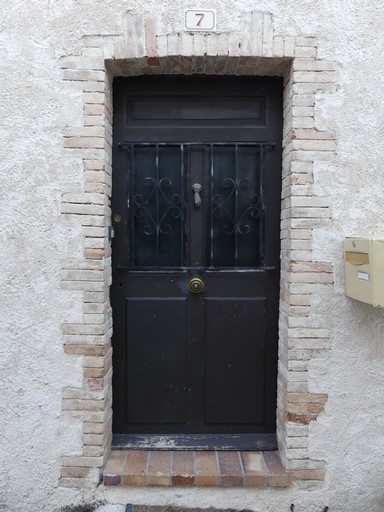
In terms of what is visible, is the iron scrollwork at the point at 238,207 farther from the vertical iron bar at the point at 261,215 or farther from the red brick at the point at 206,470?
the red brick at the point at 206,470

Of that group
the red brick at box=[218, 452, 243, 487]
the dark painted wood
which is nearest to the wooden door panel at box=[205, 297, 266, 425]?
the dark painted wood

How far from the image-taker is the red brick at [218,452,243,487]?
278cm

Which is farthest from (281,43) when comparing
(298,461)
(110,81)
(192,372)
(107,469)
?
(107,469)

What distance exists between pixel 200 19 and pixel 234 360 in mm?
2327

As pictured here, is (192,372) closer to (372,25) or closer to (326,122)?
(326,122)

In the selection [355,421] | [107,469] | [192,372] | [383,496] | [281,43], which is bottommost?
[383,496]

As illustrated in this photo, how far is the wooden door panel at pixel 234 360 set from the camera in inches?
121

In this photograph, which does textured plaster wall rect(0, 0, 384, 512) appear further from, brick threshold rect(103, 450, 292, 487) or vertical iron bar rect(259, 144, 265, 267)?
vertical iron bar rect(259, 144, 265, 267)

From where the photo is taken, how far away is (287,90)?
9.41 feet

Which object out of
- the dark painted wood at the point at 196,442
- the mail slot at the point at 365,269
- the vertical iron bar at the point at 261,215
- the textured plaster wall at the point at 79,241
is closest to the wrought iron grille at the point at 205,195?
the vertical iron bar at the point at 261,215

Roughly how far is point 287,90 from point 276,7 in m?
0.50

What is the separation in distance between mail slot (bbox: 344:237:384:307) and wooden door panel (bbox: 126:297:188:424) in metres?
1.16

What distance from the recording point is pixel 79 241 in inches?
109

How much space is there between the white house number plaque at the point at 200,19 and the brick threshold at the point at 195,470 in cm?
287
